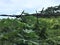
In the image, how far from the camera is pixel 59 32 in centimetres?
278

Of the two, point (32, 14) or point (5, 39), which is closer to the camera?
point (5, 39)

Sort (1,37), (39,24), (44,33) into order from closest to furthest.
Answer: (1,37) → (44,33) → (39,24)

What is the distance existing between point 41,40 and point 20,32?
0.21 metres

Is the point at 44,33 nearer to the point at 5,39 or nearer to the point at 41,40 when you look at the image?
the point at 41,40

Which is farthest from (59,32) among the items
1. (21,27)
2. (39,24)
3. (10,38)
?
(10,38)

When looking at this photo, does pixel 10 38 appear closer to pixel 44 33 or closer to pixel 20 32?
pixel 20 32

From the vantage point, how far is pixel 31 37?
2.48 meters

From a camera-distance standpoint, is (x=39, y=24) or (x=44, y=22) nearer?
(x=39, y=24)

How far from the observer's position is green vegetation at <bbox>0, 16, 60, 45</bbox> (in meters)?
2.40

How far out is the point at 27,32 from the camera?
2.51 metres

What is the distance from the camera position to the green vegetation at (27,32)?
94.5 inches

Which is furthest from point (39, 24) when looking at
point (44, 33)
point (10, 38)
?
point (10, 38)

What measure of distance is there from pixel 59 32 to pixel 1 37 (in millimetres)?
669

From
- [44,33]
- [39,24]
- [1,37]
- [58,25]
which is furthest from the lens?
[58,25]
